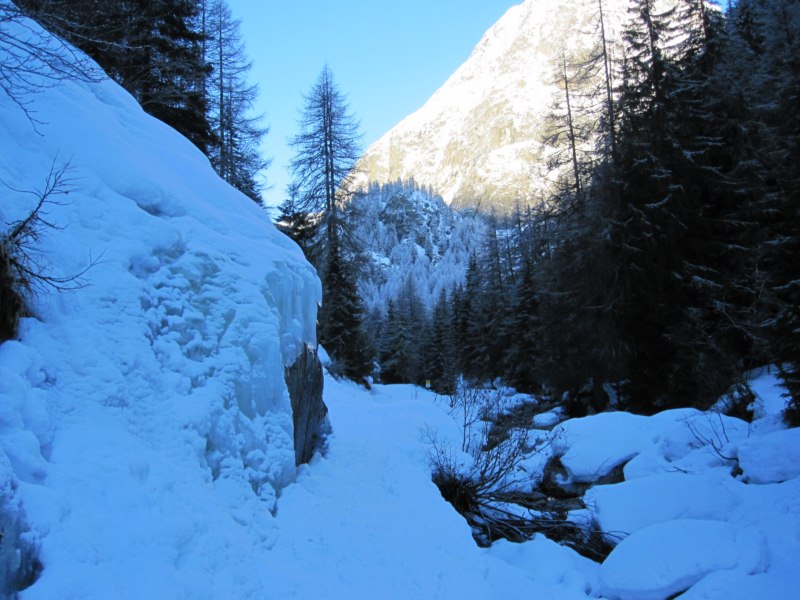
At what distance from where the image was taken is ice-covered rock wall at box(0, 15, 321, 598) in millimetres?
2543

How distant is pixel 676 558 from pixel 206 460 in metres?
4.29

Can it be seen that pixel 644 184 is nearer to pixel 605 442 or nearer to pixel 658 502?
pixel 605 442

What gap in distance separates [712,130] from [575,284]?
6617mm

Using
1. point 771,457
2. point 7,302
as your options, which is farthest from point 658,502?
point 7,302

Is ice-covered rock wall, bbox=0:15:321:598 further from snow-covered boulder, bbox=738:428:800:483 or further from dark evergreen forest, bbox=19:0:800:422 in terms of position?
dark evergreen forest, bbox=19:0:800:422

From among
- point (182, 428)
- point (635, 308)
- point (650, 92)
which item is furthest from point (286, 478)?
point (650, 92)

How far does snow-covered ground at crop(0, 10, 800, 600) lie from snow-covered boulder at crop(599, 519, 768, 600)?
0.02 meters

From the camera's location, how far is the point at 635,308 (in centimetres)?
1433

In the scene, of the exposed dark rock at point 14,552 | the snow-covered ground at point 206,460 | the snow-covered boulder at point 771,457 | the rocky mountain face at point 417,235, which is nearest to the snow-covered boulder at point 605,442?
the snow-covered ground at point 206,460

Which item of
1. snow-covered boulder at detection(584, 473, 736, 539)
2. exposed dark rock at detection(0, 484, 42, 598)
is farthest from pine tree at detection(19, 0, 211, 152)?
snow-covered boulder at detection(584, 473, 736, 539)

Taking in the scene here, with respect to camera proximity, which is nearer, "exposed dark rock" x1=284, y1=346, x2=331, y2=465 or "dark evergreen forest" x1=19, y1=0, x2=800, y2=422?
"exposed dark rock" x1=284, y1=346, x2=331, y2=465

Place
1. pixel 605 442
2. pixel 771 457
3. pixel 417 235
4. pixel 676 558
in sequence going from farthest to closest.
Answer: pixel 417 235, pixel 605 442, pixel 771 457, pixel 676 558

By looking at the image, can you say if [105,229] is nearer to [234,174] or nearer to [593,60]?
[234,174]

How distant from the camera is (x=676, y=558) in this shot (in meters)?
4.38
